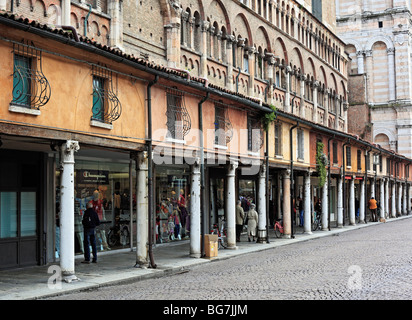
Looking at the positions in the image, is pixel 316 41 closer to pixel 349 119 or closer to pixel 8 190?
pixel 349 119

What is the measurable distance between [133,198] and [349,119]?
155 feet

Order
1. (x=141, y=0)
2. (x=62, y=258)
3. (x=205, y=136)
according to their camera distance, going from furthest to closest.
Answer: (x=141, y=0)
(x=205, y=136)
(x=62, y=258)

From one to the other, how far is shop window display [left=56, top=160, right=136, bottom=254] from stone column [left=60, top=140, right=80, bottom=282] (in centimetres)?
497

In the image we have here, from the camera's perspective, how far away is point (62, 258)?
45.8ft

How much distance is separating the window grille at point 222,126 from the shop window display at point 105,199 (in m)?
3.48

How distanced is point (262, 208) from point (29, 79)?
13610mm

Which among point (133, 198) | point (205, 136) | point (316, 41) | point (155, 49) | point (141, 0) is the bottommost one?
point (133, 198)

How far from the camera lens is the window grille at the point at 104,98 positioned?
1516cm

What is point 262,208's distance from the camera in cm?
2470

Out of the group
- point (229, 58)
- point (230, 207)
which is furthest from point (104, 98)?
point (229, 58)

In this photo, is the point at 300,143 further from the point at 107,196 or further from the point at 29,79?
the point at 29,79

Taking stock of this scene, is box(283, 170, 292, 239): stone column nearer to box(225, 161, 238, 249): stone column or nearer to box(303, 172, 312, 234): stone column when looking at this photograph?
box(303, 172, 312, 234): stone column
